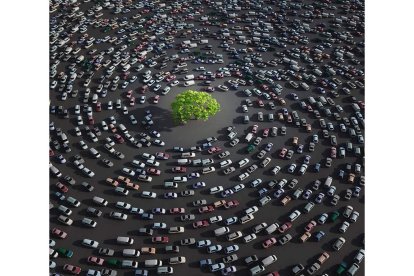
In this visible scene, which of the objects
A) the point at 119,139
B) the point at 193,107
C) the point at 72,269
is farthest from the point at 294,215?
the point at 119,139

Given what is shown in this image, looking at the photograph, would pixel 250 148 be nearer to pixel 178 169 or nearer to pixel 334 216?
pixel 178 169

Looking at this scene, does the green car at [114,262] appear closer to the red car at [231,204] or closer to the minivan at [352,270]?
the red car at [231,204]

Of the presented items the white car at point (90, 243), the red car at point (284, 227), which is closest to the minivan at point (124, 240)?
the white car at point (90, 243)

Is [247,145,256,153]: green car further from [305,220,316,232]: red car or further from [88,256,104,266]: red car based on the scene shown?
[88,256,104,266]: red car

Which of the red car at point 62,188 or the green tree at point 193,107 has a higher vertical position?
the green tree at point 193,107

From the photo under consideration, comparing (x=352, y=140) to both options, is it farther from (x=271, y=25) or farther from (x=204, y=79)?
(x=271, y=25)

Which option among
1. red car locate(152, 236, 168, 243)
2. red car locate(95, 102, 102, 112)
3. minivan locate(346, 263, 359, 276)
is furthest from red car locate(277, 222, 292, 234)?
red car locate(95, 102, 102, 112)

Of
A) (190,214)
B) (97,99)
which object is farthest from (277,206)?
(97,99)
